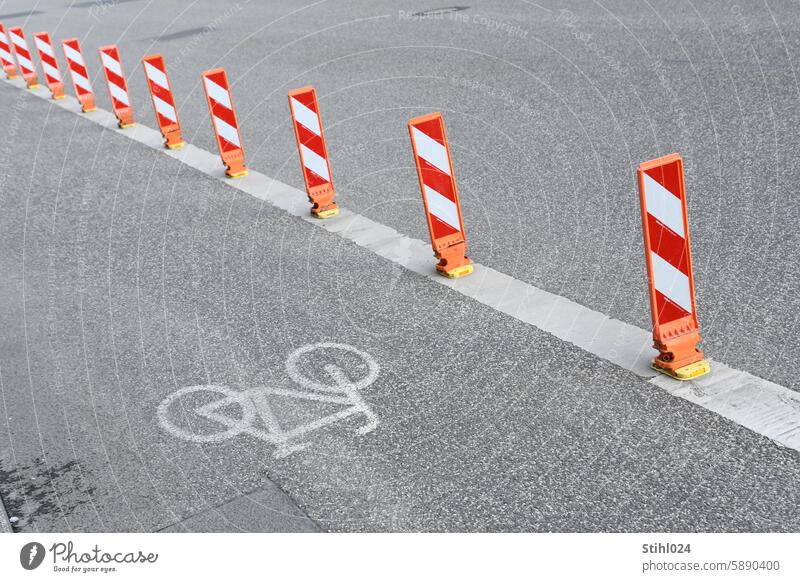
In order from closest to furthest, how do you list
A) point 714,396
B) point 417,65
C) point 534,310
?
point 714,396 → point 534,310 → point 417,65

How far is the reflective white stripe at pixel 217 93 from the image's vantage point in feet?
31.7

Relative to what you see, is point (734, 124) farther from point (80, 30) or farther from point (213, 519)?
point (80, 30)

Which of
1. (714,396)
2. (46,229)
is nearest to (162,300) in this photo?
(46,229)

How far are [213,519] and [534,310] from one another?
2.58 meters

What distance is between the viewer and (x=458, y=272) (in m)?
6.82

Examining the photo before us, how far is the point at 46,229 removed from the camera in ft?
29.1

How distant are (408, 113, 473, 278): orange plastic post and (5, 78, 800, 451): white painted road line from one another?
15 cm

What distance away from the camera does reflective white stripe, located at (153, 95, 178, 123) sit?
11406 millimetres

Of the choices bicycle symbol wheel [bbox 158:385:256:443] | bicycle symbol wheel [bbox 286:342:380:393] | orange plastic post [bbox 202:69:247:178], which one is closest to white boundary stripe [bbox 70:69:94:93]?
orange plastic post [bbox 202:69:247:178]

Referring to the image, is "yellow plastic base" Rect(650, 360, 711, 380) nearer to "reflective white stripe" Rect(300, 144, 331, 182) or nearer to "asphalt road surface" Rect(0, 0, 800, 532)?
"asphalt road surface" Rect(0, 0, 800, 532)
